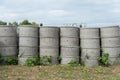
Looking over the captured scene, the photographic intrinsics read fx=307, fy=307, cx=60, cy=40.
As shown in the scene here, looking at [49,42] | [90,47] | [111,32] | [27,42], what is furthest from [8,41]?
[111,32]

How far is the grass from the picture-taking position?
10336 millimetres

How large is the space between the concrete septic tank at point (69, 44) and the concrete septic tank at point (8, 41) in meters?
2.20

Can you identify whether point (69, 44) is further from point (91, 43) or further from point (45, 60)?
point (45, 60)

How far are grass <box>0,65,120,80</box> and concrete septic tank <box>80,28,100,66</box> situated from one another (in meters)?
1.03

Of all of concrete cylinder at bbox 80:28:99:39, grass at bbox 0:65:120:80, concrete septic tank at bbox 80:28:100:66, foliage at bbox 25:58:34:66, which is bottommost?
grass at bbox 0:65:120:80

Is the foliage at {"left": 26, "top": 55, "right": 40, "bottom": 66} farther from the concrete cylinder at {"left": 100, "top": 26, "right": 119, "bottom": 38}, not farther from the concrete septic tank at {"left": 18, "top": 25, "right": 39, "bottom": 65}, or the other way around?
the concrete cylinder at {"left": 100, "top": 26, "right": 119, "bottom": 38}

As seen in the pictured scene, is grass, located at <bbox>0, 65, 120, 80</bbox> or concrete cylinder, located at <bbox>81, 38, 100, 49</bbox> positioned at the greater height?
concrete cylinder, located at <bbox>81, 38, 100, 49</bbox>

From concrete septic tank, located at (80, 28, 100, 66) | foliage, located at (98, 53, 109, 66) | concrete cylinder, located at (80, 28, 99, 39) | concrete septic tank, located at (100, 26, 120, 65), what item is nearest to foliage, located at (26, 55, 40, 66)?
concrete septic tank, located at (80, 28, 100, 66)

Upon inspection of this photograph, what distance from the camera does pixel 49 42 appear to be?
14.1 meters

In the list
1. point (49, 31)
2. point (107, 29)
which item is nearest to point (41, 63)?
point (49, 31)

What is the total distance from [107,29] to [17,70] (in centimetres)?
465

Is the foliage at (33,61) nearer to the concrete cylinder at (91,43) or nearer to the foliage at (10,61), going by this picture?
the foliage at (10,61)

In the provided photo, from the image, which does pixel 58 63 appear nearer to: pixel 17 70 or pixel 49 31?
pixel 49 31

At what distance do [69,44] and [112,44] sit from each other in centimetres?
196
